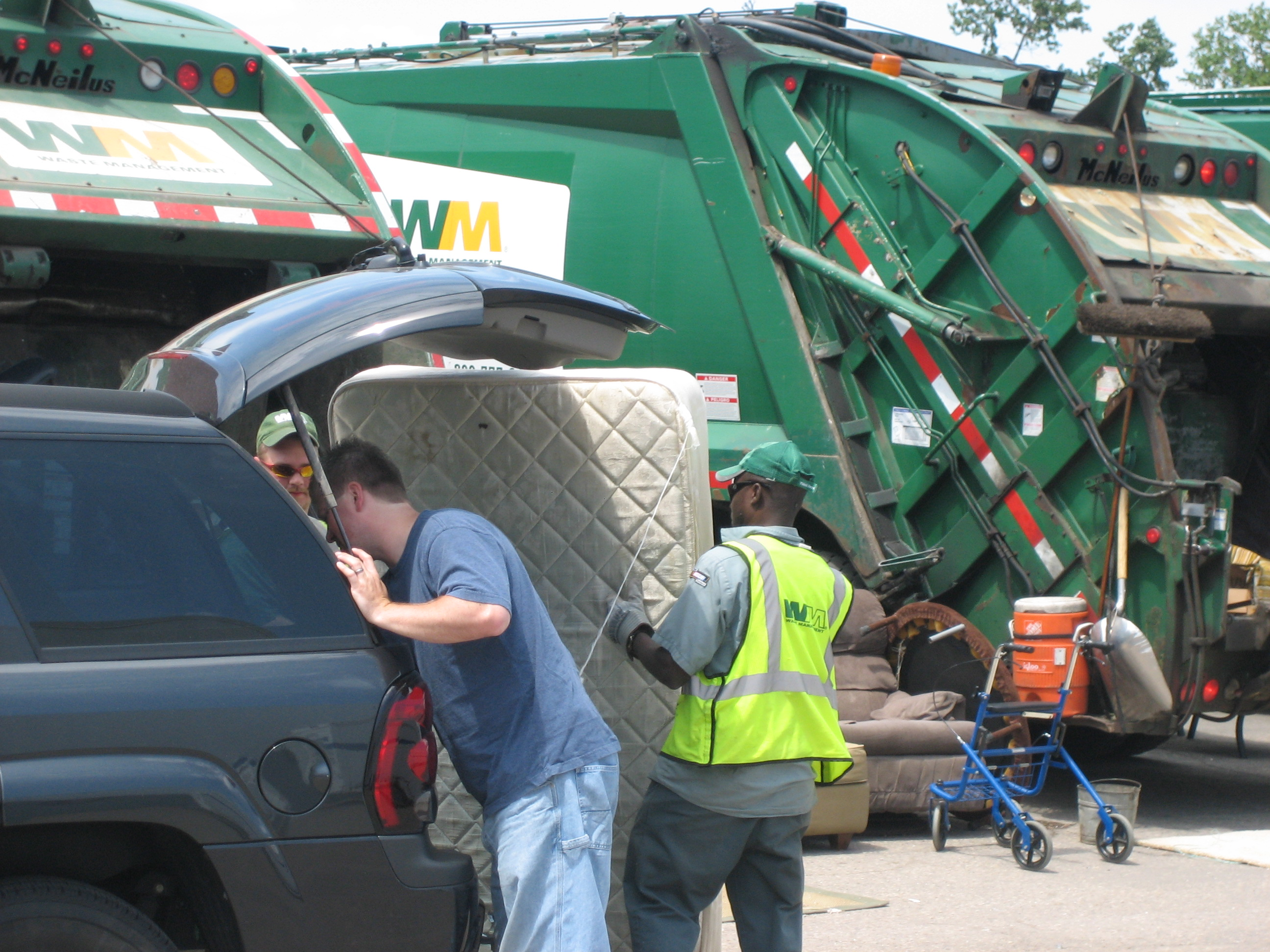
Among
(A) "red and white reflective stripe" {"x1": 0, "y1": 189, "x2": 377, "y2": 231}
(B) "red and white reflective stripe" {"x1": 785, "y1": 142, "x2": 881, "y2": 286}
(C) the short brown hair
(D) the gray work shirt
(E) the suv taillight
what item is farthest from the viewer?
(B) "red and white reflective stripe" {"x1": 785, "y1": 142, "x2": 881, "y2": 286}

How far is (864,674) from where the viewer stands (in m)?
6.39

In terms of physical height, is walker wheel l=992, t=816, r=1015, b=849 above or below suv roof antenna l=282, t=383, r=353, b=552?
below

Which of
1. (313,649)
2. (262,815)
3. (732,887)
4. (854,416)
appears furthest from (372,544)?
(854,416)

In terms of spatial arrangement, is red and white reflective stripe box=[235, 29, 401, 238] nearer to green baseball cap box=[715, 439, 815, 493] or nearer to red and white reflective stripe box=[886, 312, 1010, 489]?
green baseball cap box=[715, 439, 815, 493]

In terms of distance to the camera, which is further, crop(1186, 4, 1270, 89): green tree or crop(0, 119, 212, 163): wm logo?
crop(1186, 4, 1270, 89): green tree

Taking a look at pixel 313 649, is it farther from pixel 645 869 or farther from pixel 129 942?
pixel 645 869

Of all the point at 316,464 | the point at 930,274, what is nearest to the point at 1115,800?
the point at 930,274

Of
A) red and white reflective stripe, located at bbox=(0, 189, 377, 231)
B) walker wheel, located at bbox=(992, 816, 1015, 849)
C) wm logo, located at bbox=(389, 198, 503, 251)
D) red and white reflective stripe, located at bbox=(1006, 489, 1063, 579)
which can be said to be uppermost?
red and white reflective stripe, located at bbox=(0, 189, 377, 231)

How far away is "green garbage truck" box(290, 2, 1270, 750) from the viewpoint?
5910mm

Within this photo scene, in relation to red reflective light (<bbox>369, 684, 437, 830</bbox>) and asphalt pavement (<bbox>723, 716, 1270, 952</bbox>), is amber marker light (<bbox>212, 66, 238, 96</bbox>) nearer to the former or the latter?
red reflective light (<bbox>369, 684, 437, 830</bbox>)

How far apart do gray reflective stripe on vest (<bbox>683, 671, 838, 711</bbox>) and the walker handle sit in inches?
98.9

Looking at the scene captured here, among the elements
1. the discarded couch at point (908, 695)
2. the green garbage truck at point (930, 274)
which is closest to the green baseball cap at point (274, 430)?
the discarded couch at point (908, 695)

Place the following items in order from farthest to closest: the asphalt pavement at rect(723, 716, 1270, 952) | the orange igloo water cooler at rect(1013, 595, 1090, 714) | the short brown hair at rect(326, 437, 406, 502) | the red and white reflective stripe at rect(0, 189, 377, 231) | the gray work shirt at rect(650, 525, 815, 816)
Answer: the orange igloo water cooler at rect(1013, 595, 1090, 714)
the asphalt pavement at rect(723, 716, 1270, 952)
the red and white reflective stripe at rect(0, 189, 377, 231)
the gray work shirt at rect(650, 525, 815, 816)
the short brown hair at rect(326, 437, 406, 502)

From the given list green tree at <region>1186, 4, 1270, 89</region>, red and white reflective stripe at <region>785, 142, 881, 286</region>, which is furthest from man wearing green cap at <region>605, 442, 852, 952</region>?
green tree at <region>1186, 4, 1270, 89</region>
